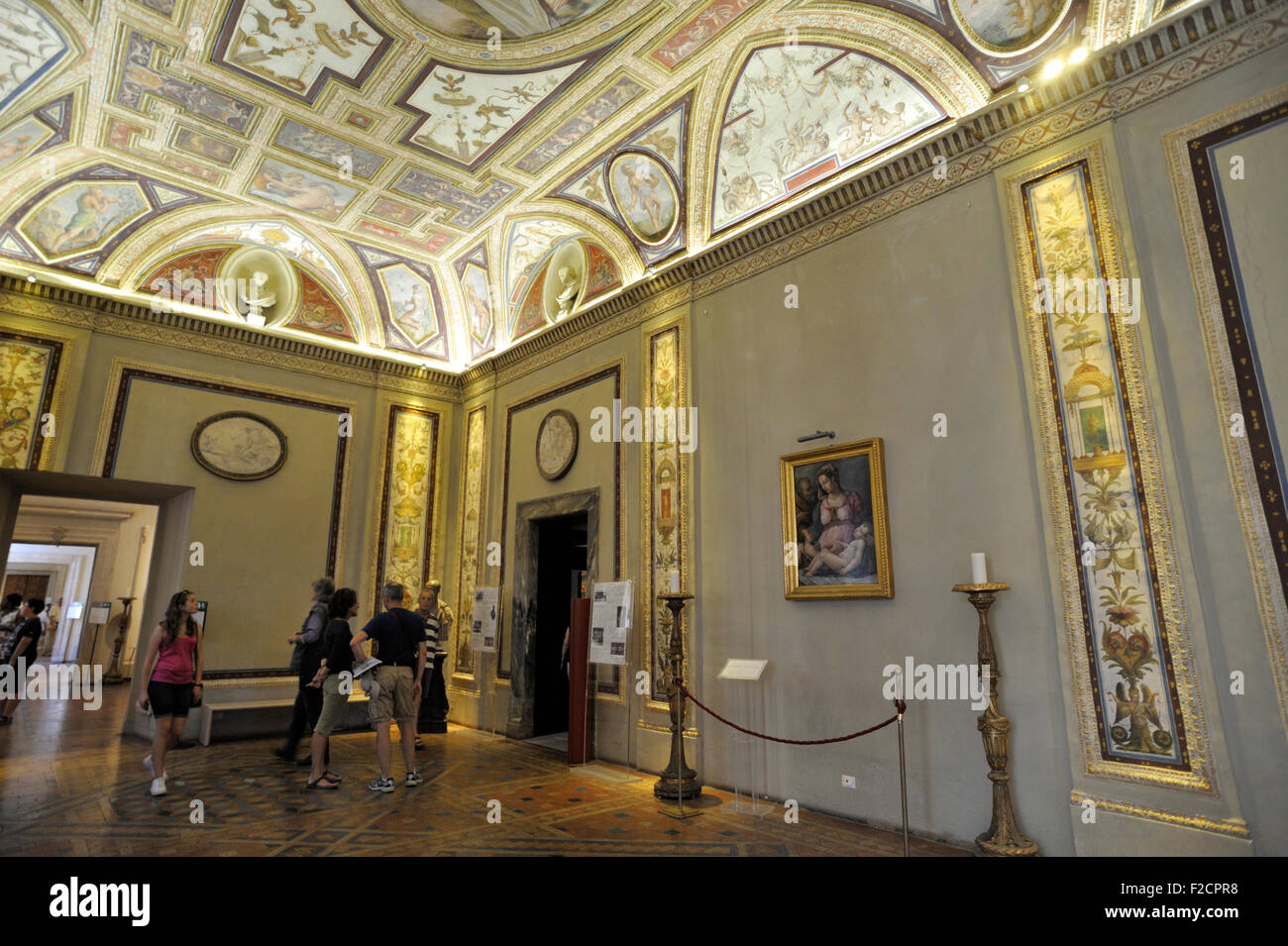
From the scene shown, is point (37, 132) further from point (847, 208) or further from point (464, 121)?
point (847, 208)

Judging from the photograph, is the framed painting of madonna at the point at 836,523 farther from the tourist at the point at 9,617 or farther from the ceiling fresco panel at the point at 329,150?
the tourist at the point at 9,617

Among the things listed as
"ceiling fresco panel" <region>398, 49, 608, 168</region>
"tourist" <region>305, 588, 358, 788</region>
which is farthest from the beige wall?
"tourist" <region>305, 588, 358, 788</region>

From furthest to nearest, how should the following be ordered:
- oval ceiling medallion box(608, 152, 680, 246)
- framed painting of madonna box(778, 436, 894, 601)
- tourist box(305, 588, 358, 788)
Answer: oval ceiling medallion box(608, 152, 680, 246) < tourist box(305, 588, 358, 788) < framed painting of madonna box(778, 436, 894, 601)

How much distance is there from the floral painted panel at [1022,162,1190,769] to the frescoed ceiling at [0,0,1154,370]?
Result: 1.45 metres

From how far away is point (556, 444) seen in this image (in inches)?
365

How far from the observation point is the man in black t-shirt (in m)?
9.04

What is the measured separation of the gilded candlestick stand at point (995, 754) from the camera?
442 cm

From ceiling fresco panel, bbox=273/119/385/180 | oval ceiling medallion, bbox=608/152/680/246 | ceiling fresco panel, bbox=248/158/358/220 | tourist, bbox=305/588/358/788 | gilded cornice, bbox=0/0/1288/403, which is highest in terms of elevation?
ceiling fresco panel, bbox=248/158/358/220

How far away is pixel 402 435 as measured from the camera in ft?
36.3

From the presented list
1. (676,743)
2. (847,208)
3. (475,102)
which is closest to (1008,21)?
(847,208)

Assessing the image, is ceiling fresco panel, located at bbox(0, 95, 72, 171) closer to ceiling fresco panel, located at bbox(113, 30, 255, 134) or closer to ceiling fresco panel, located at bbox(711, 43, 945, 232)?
ceiling fresco panel, located at bbox(113, 30, 255, 134)

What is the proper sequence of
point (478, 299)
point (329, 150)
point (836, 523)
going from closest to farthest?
point (836, 523)
point (329, 150)
point (478, 299)

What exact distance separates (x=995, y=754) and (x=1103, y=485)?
183 cm
